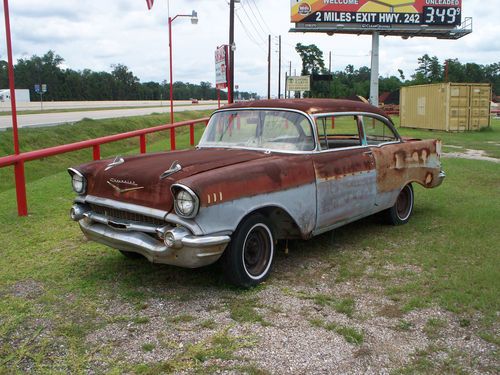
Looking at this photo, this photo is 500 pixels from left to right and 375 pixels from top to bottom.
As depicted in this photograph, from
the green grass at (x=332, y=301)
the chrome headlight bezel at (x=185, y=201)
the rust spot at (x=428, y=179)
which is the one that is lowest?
the green grass at (x=332, y=301)

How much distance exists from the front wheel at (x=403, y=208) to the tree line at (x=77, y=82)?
62.9 m

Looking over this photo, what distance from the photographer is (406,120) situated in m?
26.6

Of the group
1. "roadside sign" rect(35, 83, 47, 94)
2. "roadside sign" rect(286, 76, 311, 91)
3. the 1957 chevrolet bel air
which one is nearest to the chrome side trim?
the 1957 chevrolet bel air

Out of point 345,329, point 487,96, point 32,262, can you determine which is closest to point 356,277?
point 345,329

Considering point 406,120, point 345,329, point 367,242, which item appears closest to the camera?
point 345,329

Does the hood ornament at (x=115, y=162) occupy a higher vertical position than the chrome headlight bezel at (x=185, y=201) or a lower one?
higher

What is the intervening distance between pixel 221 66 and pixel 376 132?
1381 cm

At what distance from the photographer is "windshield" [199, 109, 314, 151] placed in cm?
505

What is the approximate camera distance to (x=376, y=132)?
20.5ft

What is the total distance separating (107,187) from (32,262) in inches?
49.7

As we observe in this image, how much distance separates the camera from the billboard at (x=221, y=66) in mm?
18766

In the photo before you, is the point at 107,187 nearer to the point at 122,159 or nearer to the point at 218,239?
the point at 122,159

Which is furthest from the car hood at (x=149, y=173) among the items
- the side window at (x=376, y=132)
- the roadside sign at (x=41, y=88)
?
the roadside sign at (x=41, y=88)

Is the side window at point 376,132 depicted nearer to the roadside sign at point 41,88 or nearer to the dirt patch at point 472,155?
the dirt patch at point 472,155
